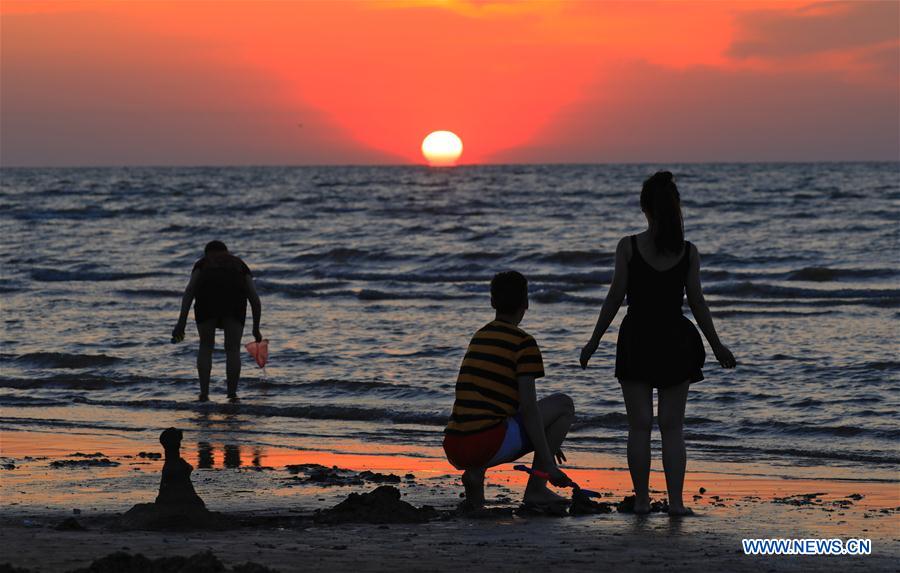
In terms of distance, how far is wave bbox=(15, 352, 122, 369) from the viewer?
13.9 meters

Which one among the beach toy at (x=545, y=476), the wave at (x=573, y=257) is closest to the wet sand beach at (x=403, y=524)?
the beach toy at (x=545, y=476)

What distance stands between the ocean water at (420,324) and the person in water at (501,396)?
8.92ft

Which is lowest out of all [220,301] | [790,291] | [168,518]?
[790,291]

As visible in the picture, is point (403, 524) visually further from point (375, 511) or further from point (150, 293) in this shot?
point (150, 293)

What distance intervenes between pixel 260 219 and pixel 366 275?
18436 millimetres

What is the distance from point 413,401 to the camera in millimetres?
11273

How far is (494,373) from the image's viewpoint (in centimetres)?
606

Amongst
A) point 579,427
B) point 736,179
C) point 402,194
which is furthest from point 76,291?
point 736,179

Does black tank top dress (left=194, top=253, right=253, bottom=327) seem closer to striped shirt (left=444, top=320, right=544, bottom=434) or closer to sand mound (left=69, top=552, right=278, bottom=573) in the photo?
striped shirt (left=444, top=320, right=544, bottom=434)

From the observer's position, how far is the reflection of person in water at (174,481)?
5719mm

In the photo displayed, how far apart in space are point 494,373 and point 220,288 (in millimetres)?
5872

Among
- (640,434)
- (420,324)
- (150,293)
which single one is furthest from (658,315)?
(150,293)

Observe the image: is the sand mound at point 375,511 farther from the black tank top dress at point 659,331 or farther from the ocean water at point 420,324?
the ocean water at point 420,324

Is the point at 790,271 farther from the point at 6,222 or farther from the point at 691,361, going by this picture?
the point at 6,222
